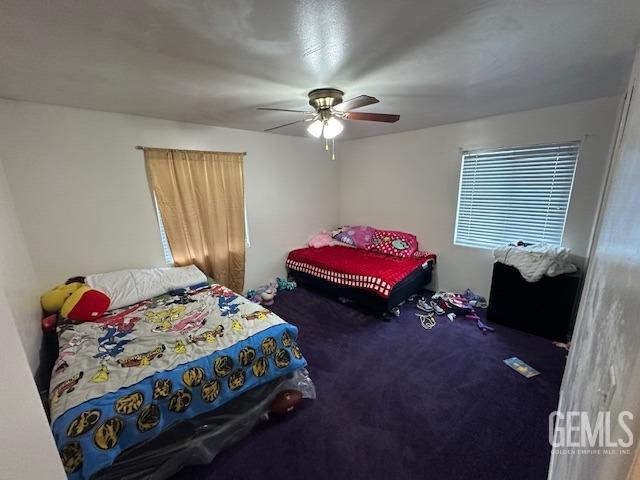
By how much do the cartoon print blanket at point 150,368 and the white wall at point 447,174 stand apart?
2.50 m

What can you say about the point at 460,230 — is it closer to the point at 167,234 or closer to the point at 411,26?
the point at 411,26

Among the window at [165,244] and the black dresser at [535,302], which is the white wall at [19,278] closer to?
the window at [165,244]

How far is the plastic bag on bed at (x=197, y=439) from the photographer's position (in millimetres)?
1311

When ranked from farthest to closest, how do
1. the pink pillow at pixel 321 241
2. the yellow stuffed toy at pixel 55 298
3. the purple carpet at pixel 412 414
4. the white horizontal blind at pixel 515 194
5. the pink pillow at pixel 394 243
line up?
the pink pillow at pixel 321 241 < the pink pillow at pixel 394 243 < the white horizontal blind at pixel 515 194 < the yellow stuffed toy at pixel 55 298 < the purple carpet at pixel 412 414

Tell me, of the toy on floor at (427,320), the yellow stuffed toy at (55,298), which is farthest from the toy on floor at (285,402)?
the yellow stuffed toy at (55,298)

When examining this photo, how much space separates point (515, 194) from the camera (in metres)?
2.79

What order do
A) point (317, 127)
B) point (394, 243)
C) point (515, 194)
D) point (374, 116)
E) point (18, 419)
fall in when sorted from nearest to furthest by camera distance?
point (18, 419), point (374, 116), point (317, 127), point (515, 194), point (394, 243)

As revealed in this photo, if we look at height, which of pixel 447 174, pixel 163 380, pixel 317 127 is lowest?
A: pixel 163 380

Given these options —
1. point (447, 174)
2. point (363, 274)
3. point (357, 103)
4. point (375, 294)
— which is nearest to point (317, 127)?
point (357, 103)

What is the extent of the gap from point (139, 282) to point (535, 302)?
12.6ft

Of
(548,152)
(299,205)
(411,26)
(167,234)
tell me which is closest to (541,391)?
(548,152)

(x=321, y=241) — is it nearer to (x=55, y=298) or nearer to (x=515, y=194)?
(x=515, y=194)

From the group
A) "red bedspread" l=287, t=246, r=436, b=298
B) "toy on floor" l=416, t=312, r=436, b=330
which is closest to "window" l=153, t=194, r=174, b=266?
"red bedspread" l=287, t=246, r=436, b=298

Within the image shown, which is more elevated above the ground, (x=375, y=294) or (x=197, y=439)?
(x=375, y=294)
